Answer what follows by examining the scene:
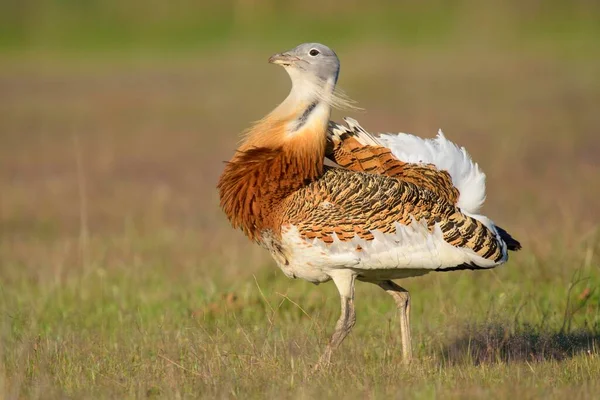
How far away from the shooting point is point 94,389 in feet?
12.5

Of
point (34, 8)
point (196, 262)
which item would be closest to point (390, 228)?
point (196, 262)

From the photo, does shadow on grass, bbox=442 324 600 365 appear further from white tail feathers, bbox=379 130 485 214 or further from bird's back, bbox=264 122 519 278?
white tail feathers, bbox=379 130 485 214

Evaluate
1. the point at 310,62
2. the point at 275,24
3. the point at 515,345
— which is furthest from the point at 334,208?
the point at 275,24

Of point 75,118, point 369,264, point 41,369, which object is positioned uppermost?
point 369,264

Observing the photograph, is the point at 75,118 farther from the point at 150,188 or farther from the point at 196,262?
the point at 196,262

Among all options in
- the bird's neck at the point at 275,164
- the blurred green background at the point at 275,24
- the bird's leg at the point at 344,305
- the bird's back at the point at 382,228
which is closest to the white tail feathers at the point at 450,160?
the bird's back at the point at 382,228

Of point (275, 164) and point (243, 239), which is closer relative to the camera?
point (275, 164)

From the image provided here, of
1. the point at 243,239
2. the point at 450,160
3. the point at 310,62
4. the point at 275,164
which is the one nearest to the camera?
the point at 275,164

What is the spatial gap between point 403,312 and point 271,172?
3.13 feet

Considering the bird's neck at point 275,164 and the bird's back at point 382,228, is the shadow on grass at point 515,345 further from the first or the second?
the bird's neck at point 275,164

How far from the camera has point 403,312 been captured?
4.64 m

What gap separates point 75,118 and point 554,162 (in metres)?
7.32

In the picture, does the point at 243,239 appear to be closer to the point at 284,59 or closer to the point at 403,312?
the point at 403,312

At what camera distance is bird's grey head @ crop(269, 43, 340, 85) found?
4434 mm
